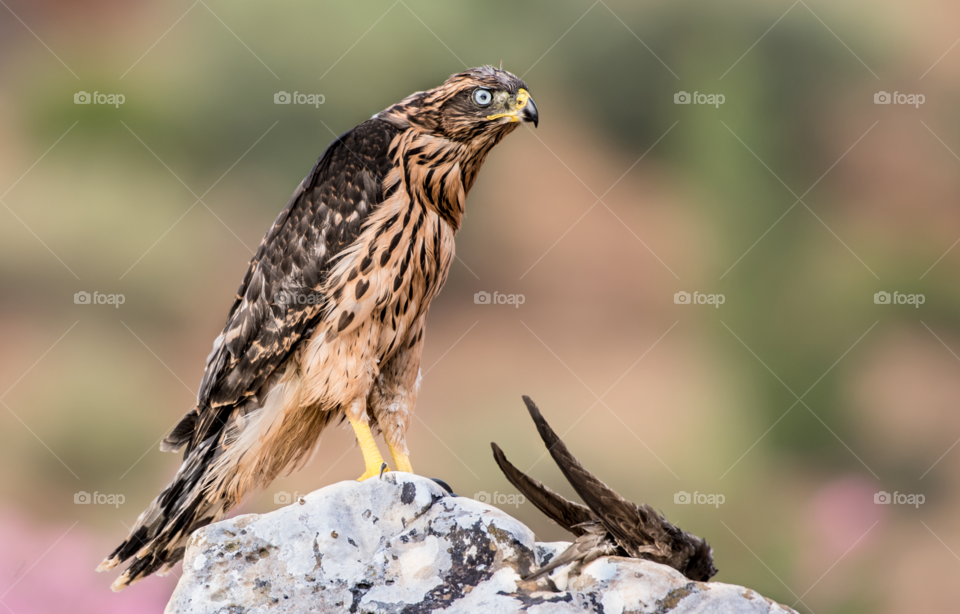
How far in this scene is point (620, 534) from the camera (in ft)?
5.92

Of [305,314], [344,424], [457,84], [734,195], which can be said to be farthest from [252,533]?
[734,195]

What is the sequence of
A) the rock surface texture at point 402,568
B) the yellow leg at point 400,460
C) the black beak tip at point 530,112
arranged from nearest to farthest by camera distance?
the rock surface texture at point 402,568
the black beak tip at point 530,112
the yellow leg at point 400,460

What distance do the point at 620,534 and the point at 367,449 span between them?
77 cm

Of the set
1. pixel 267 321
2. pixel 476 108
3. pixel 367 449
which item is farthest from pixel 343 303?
pixel 476 108

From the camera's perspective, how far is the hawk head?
2305 mm

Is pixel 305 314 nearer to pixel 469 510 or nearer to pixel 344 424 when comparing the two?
pixel 344 424

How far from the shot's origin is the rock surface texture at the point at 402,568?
5.40 feet

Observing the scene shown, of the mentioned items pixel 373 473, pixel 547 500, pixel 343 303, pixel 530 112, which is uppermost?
pixel 530 112

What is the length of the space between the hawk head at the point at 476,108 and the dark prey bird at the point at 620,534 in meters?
0.90

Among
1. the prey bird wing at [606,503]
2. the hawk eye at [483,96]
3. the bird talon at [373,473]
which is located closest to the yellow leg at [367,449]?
the bird talon at [373,473]

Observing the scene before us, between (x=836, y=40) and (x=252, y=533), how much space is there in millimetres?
4434

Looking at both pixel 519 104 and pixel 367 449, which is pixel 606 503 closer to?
pixel 367 449

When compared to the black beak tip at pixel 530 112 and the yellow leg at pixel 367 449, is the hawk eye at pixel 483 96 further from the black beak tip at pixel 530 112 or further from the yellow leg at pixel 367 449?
the yellow leg at pixel 367 449

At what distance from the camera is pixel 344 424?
274 centimetres
